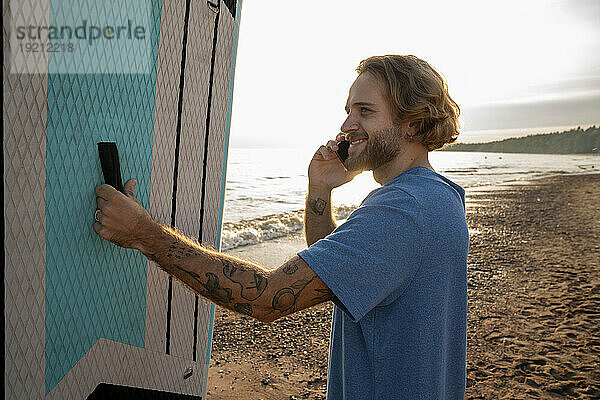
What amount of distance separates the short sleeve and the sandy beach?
103 inches

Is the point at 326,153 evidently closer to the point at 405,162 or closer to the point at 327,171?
the point at 327,171

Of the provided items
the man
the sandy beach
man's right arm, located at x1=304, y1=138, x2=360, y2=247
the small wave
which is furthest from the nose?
the small wave

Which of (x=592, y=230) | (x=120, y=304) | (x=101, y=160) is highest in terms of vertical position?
(x=101, y=160)

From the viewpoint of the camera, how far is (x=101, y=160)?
1439mm

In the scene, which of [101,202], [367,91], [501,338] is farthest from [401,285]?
[501,338]

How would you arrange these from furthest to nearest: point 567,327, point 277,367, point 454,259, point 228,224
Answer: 1. point 228,224
2. point 567,327
3. point 277,367
4. point 454,259

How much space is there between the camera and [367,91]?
1.74 metres

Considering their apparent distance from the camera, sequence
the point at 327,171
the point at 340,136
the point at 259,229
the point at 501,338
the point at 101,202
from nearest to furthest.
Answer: the point at 101,202, the point at 340,136, the point at 327,171, the point at 501,338, the point at 259,229

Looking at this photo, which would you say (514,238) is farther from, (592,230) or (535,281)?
(535,281)

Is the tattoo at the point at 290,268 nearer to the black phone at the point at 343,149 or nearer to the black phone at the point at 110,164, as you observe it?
the black phone at the point at 110,164

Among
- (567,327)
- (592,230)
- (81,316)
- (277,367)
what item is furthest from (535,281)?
(81,316)

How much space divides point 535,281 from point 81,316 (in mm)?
6503

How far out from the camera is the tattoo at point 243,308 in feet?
4.41

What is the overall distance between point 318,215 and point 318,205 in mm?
45
